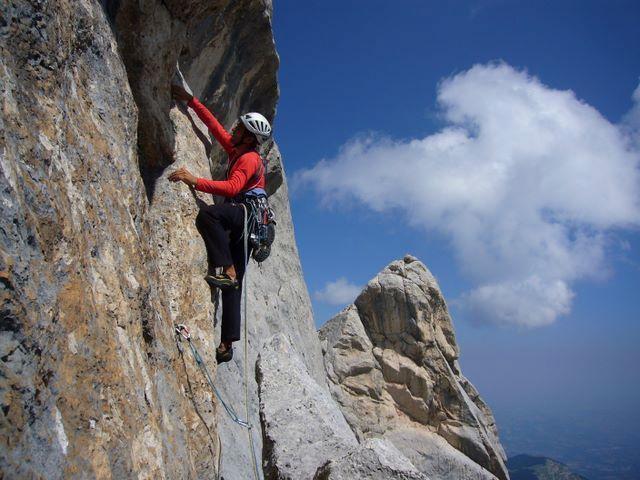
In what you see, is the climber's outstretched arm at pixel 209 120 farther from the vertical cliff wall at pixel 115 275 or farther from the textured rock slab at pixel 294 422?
the textured rock slab at pixel 294 422

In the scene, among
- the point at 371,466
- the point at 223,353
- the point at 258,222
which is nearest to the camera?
the point at 371,466

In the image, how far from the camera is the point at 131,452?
356 cm

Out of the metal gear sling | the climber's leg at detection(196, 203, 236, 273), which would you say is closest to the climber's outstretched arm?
the metal gear sling

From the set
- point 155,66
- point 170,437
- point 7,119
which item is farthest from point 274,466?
point 155,66

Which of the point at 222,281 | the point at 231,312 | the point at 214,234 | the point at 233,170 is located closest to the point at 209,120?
the point at 233,170

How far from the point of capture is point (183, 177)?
278 inches

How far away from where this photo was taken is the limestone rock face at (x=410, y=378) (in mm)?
22172

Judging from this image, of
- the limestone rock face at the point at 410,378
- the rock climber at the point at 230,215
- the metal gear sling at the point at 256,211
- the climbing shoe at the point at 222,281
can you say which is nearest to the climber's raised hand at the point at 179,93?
the rock climber at the point at 230,215

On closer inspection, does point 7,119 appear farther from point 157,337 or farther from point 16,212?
point 157,337

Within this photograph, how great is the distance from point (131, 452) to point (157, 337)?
5.33 ft

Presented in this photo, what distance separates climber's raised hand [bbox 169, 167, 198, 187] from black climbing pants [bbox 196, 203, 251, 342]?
44 centimetres

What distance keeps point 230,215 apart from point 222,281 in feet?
3.50

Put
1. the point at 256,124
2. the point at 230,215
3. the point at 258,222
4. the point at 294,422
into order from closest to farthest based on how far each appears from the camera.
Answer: the point at 294,422 → the point at 230,215 → the point at 258,222 → the point at 256,124

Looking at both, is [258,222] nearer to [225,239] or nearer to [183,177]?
[225,239]
